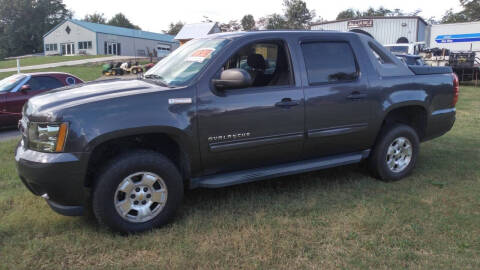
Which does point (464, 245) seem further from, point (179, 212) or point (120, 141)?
point (120, 141)

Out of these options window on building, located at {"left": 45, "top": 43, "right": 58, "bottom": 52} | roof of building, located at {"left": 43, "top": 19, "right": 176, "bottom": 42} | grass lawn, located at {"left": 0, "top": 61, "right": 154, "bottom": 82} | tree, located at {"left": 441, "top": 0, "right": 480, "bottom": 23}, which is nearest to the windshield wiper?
grass lawn, located at {"left": 0, "top": 61, "right": 154, "bottom": 82}

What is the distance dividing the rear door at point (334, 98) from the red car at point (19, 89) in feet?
24.5

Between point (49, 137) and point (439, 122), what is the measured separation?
469 centimetres

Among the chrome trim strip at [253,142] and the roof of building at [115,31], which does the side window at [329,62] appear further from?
the roof of building at [115,31]

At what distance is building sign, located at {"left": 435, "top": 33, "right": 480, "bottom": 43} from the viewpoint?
22.7 metres

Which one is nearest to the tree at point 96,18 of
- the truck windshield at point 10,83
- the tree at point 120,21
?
the tree at point 120,21

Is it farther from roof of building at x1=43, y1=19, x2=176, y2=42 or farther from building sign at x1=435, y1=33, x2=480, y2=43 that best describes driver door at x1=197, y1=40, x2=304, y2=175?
roof of building at x1=43, y1=19, x2=176, y2=42

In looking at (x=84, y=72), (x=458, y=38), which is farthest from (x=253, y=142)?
(x=84, y=72)

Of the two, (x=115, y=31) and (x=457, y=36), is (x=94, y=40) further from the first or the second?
(x=457, y=36)

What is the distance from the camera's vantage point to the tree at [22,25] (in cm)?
6950

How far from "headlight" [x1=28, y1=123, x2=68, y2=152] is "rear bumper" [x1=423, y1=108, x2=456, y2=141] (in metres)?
4.38

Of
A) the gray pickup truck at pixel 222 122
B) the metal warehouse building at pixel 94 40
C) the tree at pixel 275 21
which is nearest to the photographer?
the gray pickup truck at pixel 222 122

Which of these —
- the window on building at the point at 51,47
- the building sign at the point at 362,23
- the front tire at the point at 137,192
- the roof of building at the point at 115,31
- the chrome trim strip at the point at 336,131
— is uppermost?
the roof of building at the point at 115,31

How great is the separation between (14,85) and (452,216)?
366 inches
